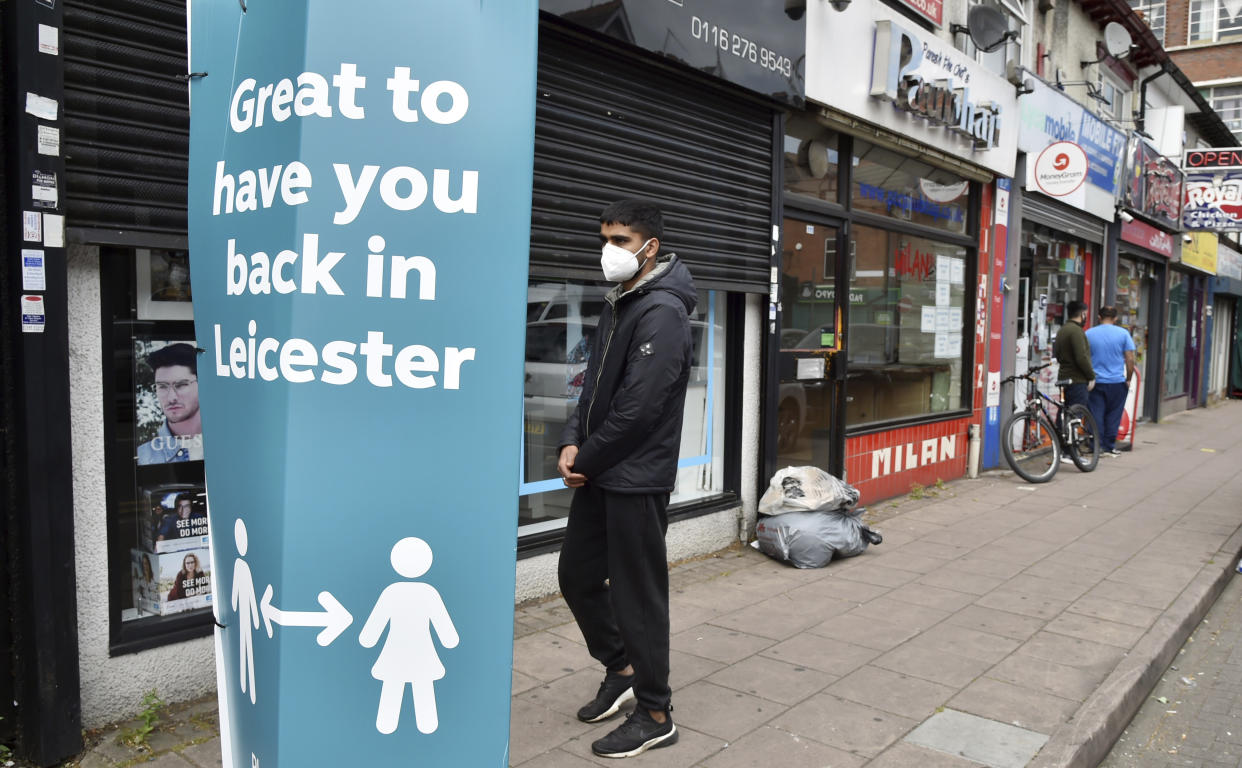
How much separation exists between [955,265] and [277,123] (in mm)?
9610

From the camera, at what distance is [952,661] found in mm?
4668

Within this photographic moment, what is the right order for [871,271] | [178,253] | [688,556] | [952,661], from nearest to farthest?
[178,253] < [952,661] < [688,556] < [871,271]

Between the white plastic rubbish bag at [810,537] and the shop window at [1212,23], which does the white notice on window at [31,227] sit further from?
the shop window at [1212,23]

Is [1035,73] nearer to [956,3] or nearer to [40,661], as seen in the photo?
[956,3]

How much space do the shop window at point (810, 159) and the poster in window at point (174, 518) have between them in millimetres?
5087

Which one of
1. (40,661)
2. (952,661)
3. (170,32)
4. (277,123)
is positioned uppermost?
(170,32)

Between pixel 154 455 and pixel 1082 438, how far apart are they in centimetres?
1052

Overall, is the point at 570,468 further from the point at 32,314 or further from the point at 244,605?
the point at 32,314

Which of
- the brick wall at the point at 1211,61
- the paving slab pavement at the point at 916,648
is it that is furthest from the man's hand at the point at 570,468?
the brick wall at the point at 1211,61

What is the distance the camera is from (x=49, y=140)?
3283 millimetres

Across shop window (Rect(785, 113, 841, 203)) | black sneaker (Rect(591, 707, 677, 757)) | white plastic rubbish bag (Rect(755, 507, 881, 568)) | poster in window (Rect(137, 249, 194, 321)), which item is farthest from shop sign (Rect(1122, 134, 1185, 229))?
poster in window (Rect(137, 249, 194, 321))

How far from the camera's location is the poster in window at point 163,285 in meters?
3.84

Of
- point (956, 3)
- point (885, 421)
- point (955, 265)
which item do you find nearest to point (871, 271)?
point (885, 421)

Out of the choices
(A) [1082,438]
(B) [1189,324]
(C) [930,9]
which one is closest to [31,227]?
(C) [930,9]
